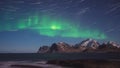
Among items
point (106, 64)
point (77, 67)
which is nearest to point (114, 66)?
point (106, 64)

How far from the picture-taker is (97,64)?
50.4 metres

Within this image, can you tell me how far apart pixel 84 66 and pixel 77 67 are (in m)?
1.91

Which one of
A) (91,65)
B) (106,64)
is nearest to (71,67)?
(91,65)

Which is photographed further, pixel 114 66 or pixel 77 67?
pixel 77 67

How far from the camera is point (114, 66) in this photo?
48.3 metres

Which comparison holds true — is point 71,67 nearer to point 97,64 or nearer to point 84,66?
point 84,66

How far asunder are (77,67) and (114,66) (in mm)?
9131

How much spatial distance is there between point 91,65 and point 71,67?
513 centimetres

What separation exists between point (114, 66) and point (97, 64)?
13.6ft

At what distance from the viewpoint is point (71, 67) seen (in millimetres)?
52312

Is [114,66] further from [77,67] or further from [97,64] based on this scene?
[77,67]

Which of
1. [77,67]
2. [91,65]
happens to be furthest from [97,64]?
[77,67]

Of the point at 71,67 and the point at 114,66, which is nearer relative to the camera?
the point at 114,66

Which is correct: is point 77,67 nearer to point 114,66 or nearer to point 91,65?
point 91,65
